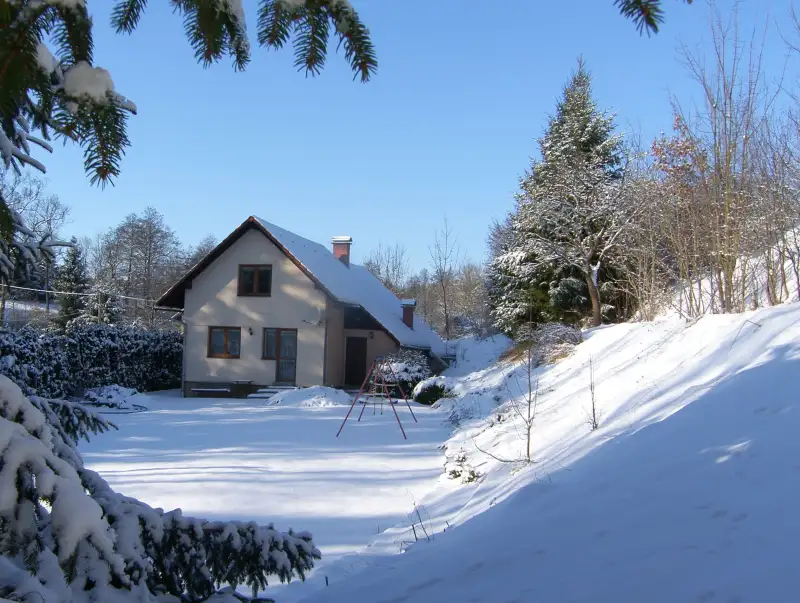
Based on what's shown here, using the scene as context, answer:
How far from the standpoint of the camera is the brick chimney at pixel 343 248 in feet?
88.6

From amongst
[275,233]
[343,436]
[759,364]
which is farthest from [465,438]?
[275,233]

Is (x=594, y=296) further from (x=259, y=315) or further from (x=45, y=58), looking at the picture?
(x=45, y=58)

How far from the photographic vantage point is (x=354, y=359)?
A: 75.8 ft

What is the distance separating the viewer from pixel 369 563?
4.41 metres

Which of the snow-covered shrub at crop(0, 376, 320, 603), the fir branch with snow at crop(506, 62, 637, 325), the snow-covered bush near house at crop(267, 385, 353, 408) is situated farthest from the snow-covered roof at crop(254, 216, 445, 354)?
the snow-covered shrub at crop(0, 376, 320, 603)

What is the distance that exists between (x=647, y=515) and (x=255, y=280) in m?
19.0

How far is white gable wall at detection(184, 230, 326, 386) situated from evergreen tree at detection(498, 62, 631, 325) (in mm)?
8152

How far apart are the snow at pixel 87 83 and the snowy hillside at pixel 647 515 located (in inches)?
110

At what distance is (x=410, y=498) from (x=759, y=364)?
431 cm

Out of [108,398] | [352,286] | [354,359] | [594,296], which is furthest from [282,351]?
[594,296]

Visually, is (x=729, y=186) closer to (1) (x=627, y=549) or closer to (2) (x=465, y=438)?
(2) (x=465, y=438)

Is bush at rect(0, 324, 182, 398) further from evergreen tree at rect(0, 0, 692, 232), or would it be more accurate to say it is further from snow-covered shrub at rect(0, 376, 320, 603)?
evergreen tree at rect(0, 0, 692, 232)

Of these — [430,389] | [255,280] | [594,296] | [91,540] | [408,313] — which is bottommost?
[430,389]

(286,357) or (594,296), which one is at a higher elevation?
(594,296)
